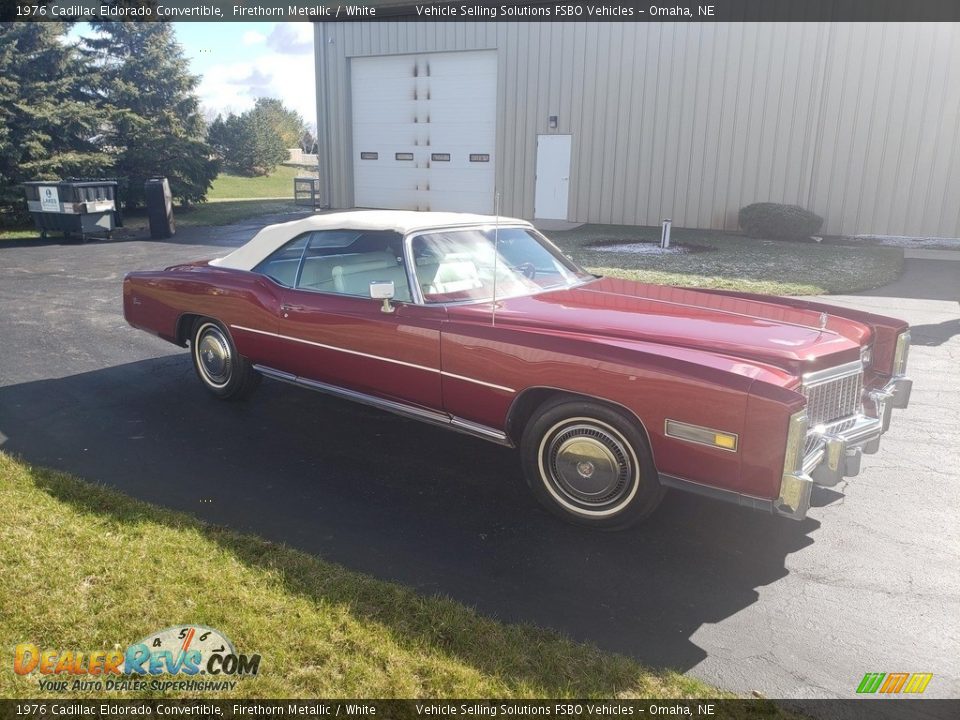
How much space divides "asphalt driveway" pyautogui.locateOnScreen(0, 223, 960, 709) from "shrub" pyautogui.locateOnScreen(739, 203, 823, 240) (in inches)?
421

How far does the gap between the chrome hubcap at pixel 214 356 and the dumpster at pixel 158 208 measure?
12.9 meters

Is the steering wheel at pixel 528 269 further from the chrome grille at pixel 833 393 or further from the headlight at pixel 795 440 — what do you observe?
the headlight at pixel 795 440

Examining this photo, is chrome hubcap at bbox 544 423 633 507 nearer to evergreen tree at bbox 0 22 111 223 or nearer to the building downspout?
evergreen tree at bbox 0 22 111 223

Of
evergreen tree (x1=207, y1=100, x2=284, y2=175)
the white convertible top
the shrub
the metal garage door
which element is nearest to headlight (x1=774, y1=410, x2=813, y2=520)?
the white convertible top

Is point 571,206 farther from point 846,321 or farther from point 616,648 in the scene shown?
point 616,648

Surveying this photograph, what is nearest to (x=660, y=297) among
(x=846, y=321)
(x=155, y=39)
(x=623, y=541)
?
(x=846, y=321)

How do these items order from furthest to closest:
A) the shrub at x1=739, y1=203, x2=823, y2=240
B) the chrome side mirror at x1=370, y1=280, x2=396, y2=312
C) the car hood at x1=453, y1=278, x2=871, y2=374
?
the shrub at x1=739, y1=203, x2=823, y2=240 → the chrome side mirror at x1=370, y1=280, x2=396, y2=312 → the car hood at x1=453, y1=278, x2=871, y2=374

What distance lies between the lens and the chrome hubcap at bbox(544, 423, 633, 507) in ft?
12.1

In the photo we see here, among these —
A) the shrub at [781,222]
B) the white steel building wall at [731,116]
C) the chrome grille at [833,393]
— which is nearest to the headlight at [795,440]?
the chrome grille at [833,393]

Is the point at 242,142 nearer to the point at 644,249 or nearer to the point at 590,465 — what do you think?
the point at 644,249

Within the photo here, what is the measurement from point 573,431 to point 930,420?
3.34 metres

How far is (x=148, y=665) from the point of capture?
274 cm

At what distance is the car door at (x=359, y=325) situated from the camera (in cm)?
437

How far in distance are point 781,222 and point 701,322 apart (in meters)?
13.8
